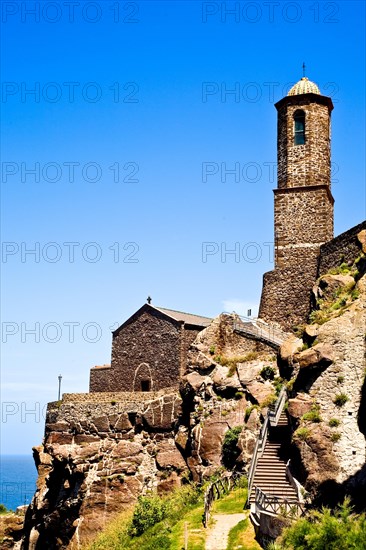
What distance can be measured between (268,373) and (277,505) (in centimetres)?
→ 1213

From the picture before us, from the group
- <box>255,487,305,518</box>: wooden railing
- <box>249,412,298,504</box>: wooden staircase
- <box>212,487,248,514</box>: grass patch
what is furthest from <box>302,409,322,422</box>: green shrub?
<box>212,487,248,514</box>: grass patch

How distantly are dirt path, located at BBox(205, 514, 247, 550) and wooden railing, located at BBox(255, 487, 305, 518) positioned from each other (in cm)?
118

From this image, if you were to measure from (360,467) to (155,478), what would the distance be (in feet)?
57.6

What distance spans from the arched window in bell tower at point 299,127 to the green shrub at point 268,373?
13870mm

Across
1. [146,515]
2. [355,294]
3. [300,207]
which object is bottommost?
[146,515]

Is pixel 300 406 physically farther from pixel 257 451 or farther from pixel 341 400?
pixel 257 451

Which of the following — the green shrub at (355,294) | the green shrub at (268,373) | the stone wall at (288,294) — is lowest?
the green shrub at (268,373)

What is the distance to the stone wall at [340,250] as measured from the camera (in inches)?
1447

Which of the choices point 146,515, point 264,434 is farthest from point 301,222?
point 146,515

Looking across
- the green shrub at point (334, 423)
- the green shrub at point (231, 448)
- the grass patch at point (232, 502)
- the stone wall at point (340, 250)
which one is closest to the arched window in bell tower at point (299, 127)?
the stone wall at point (340, 250)

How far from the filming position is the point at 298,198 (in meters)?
43.5

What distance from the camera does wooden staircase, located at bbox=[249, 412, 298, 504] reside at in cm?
2864

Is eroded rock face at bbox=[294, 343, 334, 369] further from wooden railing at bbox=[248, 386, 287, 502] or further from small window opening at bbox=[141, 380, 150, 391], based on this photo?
small window opening at bbox=[141, 380, 150, 391]

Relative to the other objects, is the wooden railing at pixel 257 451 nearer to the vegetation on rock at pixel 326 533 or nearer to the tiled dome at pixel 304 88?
the vegetation on rock at pixel 326 533
